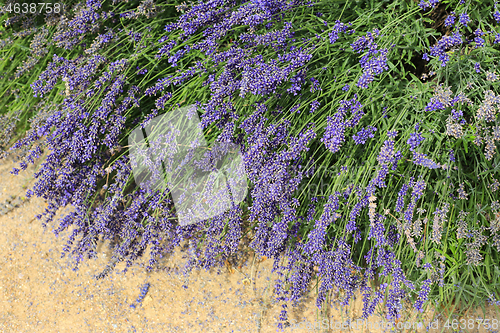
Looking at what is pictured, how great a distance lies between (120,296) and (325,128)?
2.42 metres

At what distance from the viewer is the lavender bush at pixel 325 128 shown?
80.7 inches

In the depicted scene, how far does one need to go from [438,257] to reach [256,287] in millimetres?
1465

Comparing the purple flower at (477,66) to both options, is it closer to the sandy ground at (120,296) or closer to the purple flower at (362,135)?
the purple flower at (362,135)

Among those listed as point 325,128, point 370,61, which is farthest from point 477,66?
point 325,128

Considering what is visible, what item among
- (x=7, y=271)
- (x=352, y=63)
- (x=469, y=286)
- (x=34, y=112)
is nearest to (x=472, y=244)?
(x=469, y=286)

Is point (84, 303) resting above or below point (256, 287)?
above

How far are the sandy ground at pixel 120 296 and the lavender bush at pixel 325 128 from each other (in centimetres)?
47

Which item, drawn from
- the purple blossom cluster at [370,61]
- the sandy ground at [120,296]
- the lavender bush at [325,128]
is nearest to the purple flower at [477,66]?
the lavender bush at [325,128]

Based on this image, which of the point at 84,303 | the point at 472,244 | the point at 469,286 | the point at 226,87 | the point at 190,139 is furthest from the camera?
the point at 84,303

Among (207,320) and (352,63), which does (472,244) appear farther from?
(207,320)

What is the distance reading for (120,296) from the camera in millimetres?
3146

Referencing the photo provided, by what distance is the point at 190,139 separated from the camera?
258 centimetres

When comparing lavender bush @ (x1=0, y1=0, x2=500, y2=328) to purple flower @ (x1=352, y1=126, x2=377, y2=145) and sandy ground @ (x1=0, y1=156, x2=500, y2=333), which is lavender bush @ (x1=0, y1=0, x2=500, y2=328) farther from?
sandy ground @ (x1=0, y1=156, x2=500, y2=333)

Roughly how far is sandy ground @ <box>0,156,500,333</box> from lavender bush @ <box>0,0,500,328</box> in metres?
0.47
